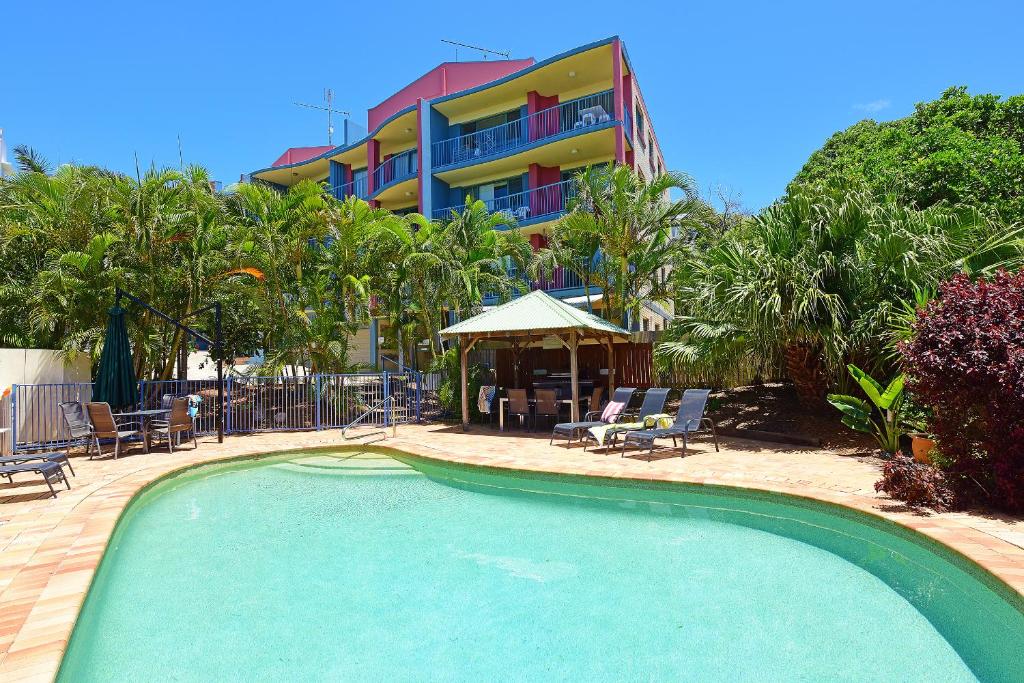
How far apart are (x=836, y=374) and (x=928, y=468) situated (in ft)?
16.1

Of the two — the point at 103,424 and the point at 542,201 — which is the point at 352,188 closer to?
the point at 542,201

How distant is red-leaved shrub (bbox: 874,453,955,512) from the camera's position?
5.96 meters

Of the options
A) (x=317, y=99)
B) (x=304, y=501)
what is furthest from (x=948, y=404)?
(x=317, y=99)

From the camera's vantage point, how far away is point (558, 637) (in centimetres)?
414

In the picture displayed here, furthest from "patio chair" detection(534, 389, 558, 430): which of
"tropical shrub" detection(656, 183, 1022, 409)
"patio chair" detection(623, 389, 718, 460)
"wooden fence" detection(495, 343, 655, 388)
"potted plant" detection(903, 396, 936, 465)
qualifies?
"potted plant" detection(903, 396, 936, 465)

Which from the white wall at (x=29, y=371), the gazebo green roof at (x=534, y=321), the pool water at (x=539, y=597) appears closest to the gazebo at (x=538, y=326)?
the gazebo green roof at (x=534, y=321)

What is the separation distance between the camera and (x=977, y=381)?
5664mm

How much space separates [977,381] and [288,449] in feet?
35.3

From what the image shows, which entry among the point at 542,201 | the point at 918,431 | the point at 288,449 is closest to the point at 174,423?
the point at 288,449

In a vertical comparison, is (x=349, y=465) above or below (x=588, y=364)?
below

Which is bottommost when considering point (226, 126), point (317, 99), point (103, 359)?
point (103, 359)

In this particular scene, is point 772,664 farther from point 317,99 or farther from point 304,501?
point 317,99

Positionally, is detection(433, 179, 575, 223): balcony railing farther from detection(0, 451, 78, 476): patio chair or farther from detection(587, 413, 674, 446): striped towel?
detection(0, 451, 78, 476): patio chair

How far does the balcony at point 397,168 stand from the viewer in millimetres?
26766
